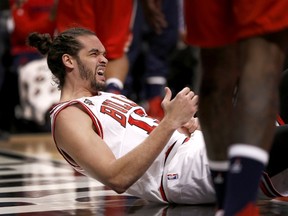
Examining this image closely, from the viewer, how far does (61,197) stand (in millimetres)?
3635

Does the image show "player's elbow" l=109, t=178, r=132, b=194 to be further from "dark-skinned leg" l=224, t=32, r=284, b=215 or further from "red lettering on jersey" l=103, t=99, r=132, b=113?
"dark-skinned leg" l=224, t=32, r=284, b=215

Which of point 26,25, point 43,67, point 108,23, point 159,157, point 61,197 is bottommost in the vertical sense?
point 43,67

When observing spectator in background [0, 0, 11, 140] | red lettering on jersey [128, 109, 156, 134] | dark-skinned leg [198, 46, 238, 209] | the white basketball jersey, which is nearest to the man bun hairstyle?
the white basketball jersey

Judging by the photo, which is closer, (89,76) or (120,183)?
(120,183)

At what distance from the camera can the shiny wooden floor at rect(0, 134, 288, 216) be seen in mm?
3167

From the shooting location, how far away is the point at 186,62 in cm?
835

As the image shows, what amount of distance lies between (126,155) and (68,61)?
2.11 ft

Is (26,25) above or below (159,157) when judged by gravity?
below

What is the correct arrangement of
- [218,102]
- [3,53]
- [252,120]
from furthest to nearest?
[3,53] → [218,102] → [252,120]

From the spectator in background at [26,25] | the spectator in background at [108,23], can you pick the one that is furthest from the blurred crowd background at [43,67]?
the spectator in background at [108,23]

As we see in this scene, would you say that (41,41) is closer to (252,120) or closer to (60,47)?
(60,47)

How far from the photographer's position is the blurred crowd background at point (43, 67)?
7383mm

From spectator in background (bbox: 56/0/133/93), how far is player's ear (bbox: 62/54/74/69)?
1.78 m

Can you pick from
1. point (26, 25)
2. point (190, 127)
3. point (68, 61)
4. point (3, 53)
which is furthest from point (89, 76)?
point (3, 53)
